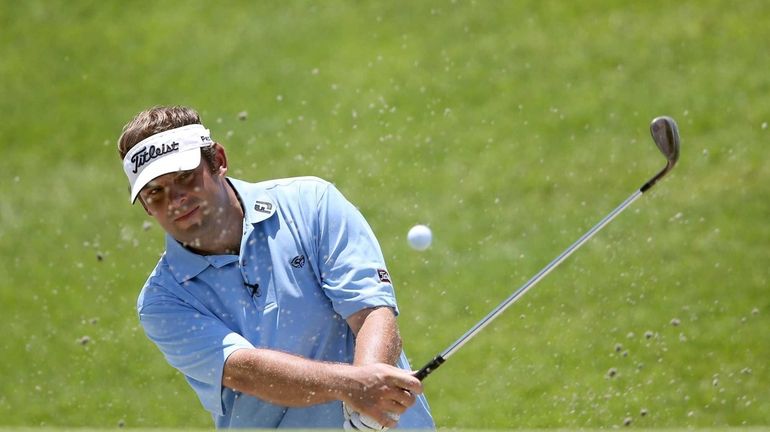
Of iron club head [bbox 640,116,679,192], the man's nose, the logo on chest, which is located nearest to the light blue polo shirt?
the logo on chest

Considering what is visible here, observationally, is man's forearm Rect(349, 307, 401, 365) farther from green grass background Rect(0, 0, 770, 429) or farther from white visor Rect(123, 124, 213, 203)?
green grass background Rect(0, 0, 770, 429)

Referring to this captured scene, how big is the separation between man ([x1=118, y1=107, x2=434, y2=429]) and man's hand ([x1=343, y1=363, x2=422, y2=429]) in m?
0.05

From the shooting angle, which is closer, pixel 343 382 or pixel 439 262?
pixel 343 382

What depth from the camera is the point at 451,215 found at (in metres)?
7.73

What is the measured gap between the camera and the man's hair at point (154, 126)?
3.64 metres

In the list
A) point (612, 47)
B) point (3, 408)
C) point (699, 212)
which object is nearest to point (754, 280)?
point (699, 212)

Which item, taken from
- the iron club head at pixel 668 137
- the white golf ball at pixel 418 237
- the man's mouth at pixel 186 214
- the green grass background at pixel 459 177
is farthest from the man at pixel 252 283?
the green grass background at pixel 459 177

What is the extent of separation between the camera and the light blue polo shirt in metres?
3.50

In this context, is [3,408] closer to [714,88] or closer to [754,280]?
[754,280]

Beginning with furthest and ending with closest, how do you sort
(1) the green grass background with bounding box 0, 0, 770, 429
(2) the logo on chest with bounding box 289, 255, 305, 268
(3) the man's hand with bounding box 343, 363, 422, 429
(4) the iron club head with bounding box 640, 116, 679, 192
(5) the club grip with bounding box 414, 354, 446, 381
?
(1) the green grass background with bounding box 0, 0, 770, 429, (4) the iron club head with bounding box 640, 116, 679, 192, (2) the logo on chest with bounding box 289, 255, 305, 268, (5) the club grip with bounding box 414, 354, 446, 381, (3) the man's hand with bounding box 343, 363, 422, 429

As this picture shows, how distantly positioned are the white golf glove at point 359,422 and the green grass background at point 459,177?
2.66 meters

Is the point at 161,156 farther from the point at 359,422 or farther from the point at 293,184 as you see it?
the point at 359,422

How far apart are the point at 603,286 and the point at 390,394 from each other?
391 centimetres

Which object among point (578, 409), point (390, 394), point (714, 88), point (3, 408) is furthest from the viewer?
point (714, 88)
